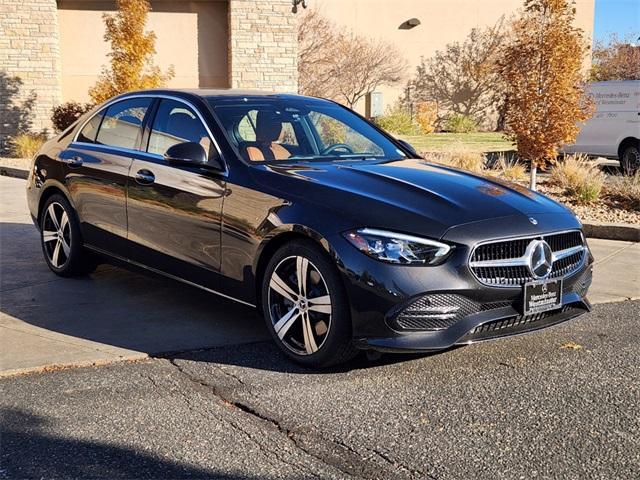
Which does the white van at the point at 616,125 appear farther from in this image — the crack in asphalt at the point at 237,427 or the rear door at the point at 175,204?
the crack in asphalt at the point at 237,427

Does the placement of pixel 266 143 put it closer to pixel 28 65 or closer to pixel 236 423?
pixel 236 423

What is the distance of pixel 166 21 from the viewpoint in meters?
20.0

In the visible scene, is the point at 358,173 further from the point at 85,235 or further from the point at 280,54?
the point at 280,54

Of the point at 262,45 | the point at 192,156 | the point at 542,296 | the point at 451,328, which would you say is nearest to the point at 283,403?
the point at 451,328

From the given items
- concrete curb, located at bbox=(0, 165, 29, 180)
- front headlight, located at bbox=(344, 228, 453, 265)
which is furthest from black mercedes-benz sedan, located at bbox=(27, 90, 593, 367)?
concrete curb, located at bbox=(0, 165, 29, 180)

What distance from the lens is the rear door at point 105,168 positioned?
5887mm

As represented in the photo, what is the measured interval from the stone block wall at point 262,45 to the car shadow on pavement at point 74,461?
1680 centimetres

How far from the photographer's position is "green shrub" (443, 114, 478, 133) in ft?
94.6

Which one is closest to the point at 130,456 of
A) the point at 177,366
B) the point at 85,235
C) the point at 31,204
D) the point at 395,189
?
the point at 177,366

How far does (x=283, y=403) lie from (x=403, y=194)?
139cm

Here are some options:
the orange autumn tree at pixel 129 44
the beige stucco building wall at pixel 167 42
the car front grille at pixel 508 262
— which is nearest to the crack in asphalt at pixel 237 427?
the car front grille at pixel 508 262

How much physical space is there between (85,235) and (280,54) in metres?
14.5

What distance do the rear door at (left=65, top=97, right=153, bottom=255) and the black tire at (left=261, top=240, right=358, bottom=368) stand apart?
5.70 ft

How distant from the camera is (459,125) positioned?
28891 millimetres
